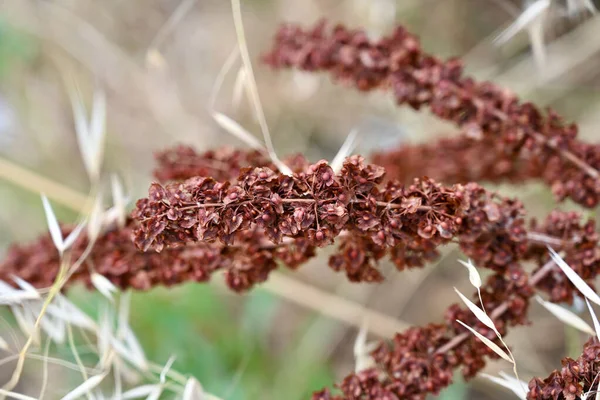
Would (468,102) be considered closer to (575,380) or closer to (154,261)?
(575,380)

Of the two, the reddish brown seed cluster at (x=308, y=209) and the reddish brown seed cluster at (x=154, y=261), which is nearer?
the reddish brown seed cluster at (x=308, y=209)

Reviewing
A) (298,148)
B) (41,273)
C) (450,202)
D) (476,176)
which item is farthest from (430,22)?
(41,273)

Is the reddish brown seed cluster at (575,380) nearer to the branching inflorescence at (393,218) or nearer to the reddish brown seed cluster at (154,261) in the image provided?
the branching inflorescence at (393,218)

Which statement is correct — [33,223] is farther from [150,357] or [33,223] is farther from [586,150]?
[586,150]

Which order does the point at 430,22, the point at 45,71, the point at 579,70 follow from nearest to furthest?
the point at 579,70 < the point at 430,22 < the point at 45,71

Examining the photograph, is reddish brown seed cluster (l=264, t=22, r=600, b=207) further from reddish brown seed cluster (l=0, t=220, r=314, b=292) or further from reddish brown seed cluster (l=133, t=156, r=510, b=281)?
reddish brown seed cluster (l=0, t=220, r=314, b=292)

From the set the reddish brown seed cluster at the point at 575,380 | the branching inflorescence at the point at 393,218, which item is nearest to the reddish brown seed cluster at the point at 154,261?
the branching inflorescence at the point at 393,218

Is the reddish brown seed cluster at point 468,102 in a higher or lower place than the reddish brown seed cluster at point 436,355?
higher
